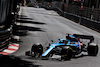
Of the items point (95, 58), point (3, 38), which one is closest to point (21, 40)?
point (3, 38)

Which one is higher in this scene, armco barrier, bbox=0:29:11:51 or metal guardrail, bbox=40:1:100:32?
armco barrier, bbox=0:29:11:51

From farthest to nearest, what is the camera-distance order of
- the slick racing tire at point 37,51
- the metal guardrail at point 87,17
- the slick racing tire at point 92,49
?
the metal guardrail at point 87,17 < the slick racing tire at point 92,49 < the slick racing tire at point 37,51

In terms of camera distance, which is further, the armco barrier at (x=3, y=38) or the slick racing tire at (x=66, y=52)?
the armco barrier at (x=3, y=38)

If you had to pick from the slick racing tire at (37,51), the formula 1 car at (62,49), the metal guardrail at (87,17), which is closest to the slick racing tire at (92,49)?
the formula 1 car at (62,49)

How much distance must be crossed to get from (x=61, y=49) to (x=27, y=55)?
2.01 m

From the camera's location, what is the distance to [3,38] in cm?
1493

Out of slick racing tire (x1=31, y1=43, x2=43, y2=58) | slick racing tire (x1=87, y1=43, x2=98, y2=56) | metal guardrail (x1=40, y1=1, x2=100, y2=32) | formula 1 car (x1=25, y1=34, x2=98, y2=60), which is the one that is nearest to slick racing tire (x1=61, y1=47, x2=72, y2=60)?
formula 1 car (x1=25, y1=34, x2=98, y2=60)

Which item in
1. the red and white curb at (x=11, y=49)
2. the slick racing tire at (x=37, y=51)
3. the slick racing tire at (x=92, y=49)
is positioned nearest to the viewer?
the slick racing tire at (x=37, y=51)

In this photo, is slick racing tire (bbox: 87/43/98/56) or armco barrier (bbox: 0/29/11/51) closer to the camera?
slick racing tire (bbox: 87/43/98/56)

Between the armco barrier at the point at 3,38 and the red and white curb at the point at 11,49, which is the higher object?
the armco barrier at the point at 3,38

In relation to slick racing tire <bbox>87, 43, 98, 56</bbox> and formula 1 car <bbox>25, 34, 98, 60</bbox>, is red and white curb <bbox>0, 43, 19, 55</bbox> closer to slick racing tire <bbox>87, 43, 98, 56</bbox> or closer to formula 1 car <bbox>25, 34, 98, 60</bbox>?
formula 1 car <bbox>25, 34, 98, 60</bbox>

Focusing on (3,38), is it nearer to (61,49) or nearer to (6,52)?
(6,52)

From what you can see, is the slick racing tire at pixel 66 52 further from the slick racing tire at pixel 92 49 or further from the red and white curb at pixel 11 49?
the red and white curb at pixel 11 49

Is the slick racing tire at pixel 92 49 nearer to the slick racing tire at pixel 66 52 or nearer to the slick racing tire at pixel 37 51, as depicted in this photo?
the slick racing tire at pixel 66 52
